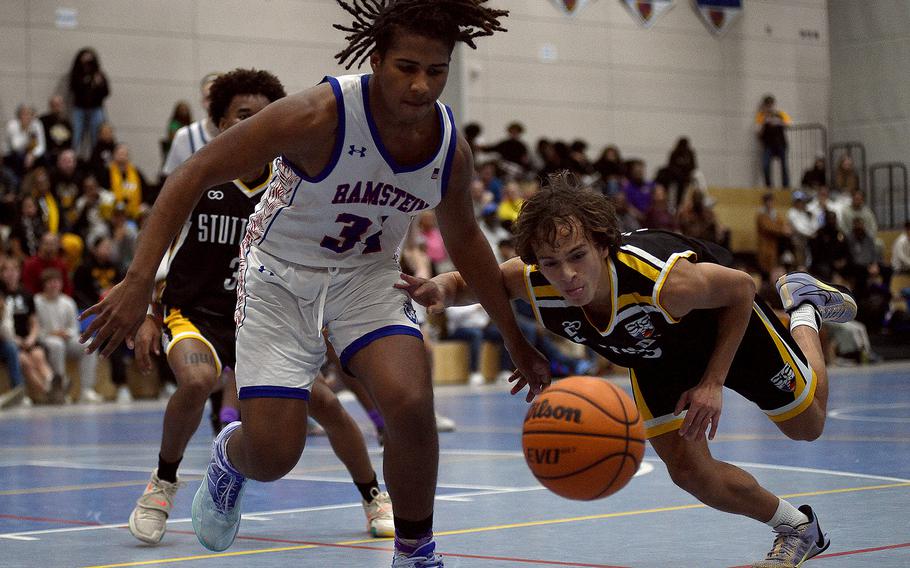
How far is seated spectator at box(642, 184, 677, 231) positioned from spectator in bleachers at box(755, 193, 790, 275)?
2305 mm

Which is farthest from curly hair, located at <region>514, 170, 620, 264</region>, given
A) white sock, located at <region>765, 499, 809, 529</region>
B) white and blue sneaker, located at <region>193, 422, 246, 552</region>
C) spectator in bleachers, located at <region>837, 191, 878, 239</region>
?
spectator in bleachers, located at <region>837, 191, 878, 239</region>

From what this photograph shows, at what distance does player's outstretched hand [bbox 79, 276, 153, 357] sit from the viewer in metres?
3.75

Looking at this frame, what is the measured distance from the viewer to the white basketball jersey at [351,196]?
426 cm

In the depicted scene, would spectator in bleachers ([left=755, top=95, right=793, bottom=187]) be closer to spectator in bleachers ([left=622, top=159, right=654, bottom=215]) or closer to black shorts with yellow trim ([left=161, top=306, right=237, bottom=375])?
spectator in bleachers ([left=622, top=159, right=654, bottom=215])

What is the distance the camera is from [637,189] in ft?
70.7

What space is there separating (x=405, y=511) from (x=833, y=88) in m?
23.6

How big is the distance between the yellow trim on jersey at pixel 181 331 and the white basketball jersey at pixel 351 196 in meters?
1.46

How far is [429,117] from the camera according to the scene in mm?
4363

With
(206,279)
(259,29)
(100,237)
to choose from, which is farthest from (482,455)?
(259,29)

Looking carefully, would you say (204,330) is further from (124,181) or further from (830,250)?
(830,250)

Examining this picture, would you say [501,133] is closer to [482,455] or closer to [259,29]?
[259,29]

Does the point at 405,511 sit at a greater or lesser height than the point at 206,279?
lesser

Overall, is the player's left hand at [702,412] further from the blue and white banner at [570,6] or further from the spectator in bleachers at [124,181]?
the blue and white banner at [570,6]

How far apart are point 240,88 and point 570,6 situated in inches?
746
